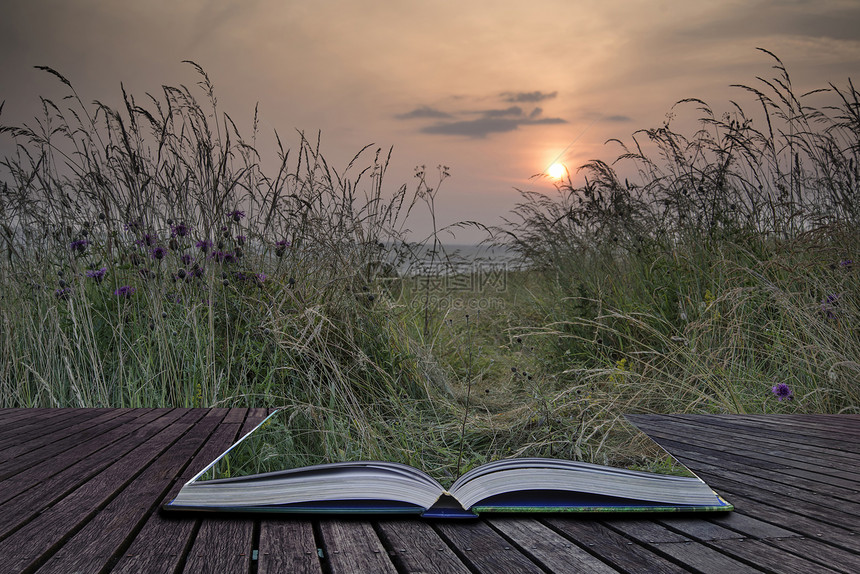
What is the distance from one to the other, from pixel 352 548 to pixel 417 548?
9 cm

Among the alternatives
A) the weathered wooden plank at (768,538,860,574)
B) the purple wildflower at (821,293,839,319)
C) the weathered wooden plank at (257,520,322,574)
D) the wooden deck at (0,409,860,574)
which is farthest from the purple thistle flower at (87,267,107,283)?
the purple wildflower at (821,293,839,319)

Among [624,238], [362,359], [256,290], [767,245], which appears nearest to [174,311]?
[256,290]

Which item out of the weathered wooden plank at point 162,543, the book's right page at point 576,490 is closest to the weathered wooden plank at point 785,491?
the book's right page at point 576,490

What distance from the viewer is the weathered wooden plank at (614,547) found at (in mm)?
761

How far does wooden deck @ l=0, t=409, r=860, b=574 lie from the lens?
774mm

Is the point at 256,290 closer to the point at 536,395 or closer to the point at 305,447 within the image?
the point at 305,447

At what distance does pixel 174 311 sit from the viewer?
2.82 m

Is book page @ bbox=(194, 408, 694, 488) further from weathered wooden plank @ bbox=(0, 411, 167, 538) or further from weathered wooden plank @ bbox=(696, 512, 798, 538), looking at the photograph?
weathered wooden plank @ bbox=(696, 512, 798, 538)

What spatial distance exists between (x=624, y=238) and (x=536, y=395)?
1.55 metres

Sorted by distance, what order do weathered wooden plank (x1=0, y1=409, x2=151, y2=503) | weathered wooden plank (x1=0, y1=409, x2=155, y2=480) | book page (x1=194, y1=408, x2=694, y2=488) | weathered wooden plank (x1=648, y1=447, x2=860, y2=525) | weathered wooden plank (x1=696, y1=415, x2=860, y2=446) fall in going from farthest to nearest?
book page (x1=194, y1=408, x2=694, y2=488) < weathered wooden plank (x1=696, y1=415, x2=860, y2=446) < weathered wooden plank (x1=0, y1=409, x2=155, y2=480) < weathered wooden plank (x1=0, y1=409, x2=151, y2=503) < weathered wooden plank (x1=648, y1=447, x2=860, y2=525)

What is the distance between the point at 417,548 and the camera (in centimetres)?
81

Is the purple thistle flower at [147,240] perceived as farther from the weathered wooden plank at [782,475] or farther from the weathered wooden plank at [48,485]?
the weathered wooden plank at [782,475]

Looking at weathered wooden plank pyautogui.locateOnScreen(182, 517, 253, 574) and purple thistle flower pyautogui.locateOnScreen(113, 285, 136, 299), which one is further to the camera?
purple thistle flower pyautogui.locateOnScreen(113, 285, 136, 299)

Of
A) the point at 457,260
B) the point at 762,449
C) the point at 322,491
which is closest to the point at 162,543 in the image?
the point at 322,491
